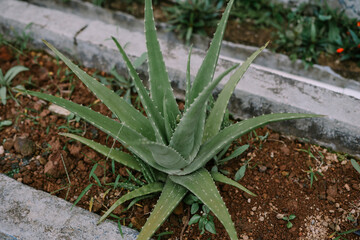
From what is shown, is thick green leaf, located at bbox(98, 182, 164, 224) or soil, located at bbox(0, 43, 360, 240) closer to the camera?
thick green leaf, located at bbox(98, 182, 164, 224)

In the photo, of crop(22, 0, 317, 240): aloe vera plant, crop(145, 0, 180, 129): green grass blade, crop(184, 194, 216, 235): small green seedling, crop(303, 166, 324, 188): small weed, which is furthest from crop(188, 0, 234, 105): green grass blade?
crop(303, 166, 324, 188): small weed

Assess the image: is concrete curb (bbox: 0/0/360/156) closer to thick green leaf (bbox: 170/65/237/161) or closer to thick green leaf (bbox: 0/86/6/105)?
thick green leaf (bbox: 0/86/6/105)

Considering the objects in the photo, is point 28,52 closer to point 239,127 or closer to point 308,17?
point 239,127

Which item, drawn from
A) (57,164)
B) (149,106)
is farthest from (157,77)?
(57,164)

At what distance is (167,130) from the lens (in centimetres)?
145

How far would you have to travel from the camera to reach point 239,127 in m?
1.52

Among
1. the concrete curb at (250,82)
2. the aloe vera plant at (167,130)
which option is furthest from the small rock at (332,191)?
the aloe vera plant at (167,130)

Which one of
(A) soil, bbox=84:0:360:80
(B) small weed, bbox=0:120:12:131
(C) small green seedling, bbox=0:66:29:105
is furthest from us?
(A) soil, bbox=84:0:360:80

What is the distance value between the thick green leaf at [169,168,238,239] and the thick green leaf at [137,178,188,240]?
50 millimetres

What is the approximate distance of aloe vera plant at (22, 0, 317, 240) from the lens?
143cm

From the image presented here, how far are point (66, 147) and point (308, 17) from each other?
215 centimetres

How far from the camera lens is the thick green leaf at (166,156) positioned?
4.33ft

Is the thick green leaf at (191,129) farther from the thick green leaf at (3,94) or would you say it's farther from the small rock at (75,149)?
the thick green leaf at (3,94)

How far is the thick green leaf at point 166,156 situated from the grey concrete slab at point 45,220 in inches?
14.7
